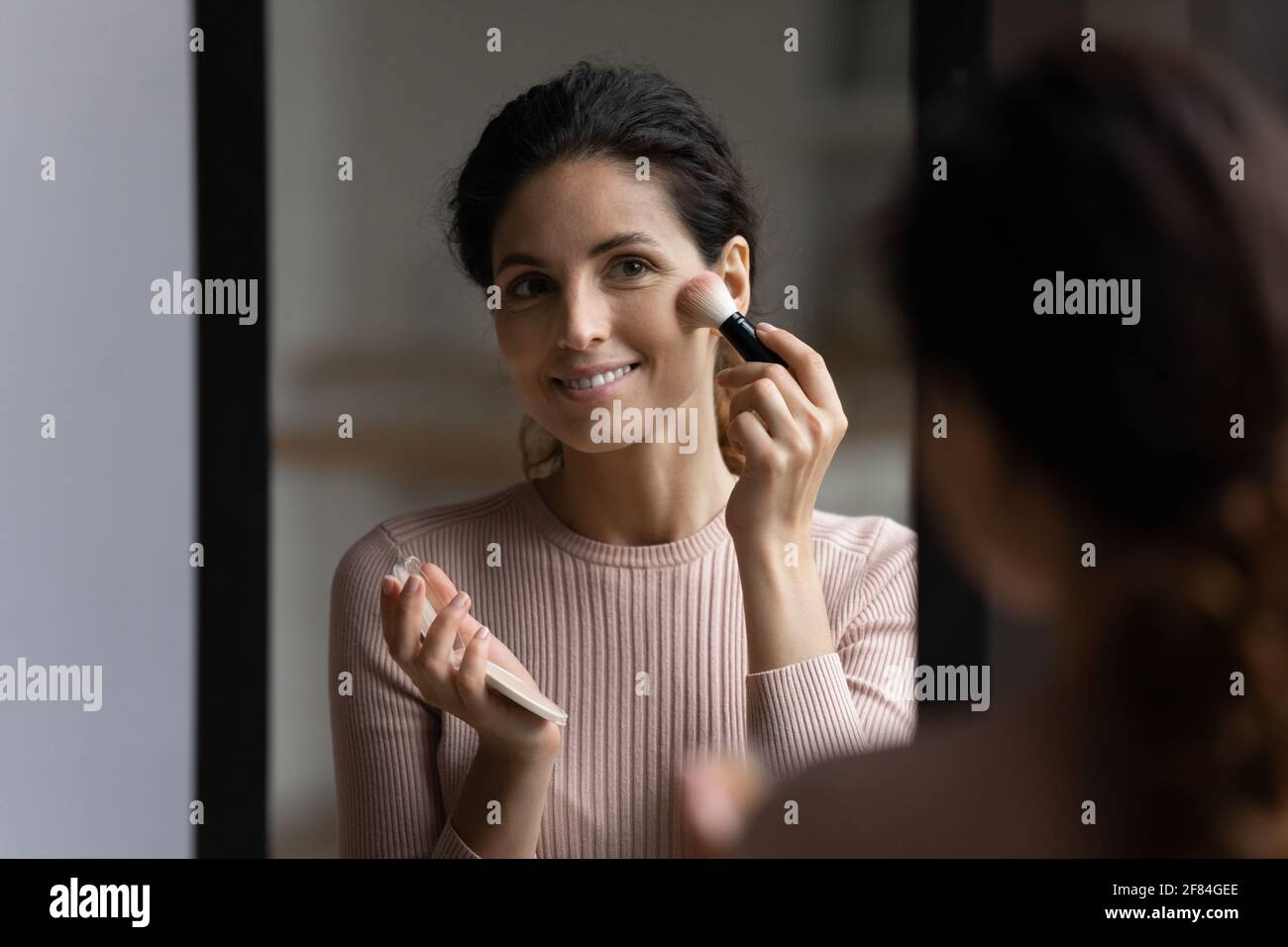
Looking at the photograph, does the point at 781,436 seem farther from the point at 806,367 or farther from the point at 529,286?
the point at 529,286

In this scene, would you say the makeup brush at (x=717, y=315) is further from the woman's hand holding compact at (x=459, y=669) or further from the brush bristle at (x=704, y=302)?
the woman's hand holding compact at (x=459, y=669)

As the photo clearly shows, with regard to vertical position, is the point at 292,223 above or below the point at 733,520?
above

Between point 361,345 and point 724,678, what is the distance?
26 centimetres

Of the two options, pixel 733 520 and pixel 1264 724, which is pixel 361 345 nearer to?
pixel 733 520

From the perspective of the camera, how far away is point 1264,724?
433mm

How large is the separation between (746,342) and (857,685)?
7.3 inches

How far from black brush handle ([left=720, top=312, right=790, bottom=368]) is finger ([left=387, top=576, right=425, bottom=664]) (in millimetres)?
198

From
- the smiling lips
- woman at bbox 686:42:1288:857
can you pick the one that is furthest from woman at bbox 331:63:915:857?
woman at bbox 686:42:1288:857

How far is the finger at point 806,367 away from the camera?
0.57m

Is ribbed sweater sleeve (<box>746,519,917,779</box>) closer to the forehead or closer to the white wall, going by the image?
the forehead

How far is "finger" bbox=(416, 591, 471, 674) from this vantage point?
56 centimetres
